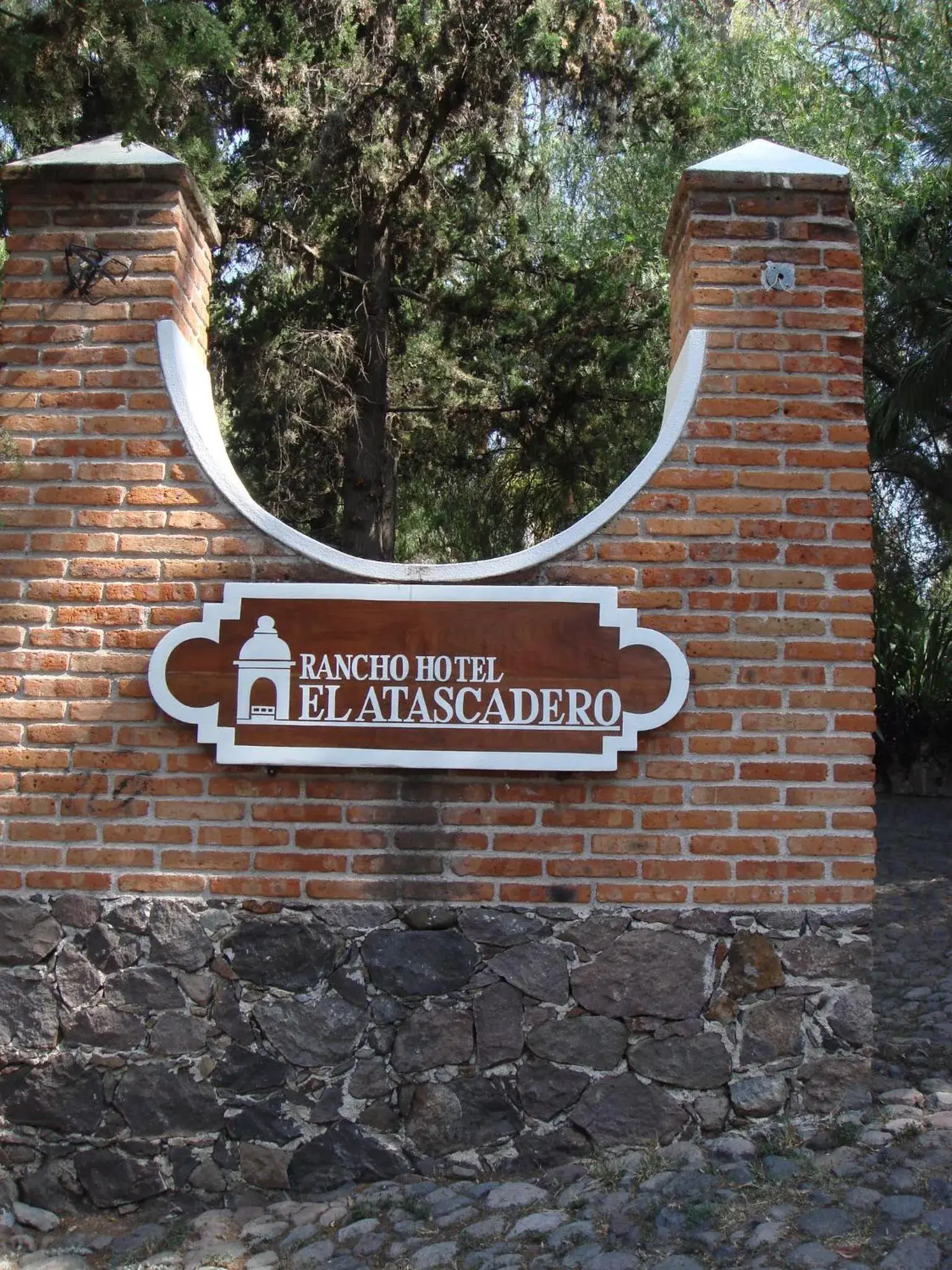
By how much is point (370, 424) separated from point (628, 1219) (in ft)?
19.7

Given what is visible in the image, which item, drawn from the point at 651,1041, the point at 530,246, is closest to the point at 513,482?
the point at 530,246

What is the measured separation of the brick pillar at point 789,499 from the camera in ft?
12.6

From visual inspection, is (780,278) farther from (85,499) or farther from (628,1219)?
(628,1219)

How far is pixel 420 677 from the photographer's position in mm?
3896

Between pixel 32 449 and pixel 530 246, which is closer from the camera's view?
pixel 32 449

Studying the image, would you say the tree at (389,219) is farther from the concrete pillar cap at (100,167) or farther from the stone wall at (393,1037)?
the stone wall at (393,1037)

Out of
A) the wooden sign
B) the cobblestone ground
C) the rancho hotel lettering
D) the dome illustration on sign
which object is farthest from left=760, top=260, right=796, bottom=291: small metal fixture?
the cobblestone ground

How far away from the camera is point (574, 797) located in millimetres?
3865

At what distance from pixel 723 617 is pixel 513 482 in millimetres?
5586

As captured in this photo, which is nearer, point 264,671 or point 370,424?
point 264,671

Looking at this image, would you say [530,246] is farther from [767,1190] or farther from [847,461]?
[767,1190]

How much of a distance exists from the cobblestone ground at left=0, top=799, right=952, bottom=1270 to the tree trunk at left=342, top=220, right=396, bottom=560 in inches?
203

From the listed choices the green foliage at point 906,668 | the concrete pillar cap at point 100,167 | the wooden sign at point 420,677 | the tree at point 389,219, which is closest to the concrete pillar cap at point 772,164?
the wooden sign at point 420,677

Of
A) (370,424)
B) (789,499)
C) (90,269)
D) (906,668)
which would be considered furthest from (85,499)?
(906,668)
